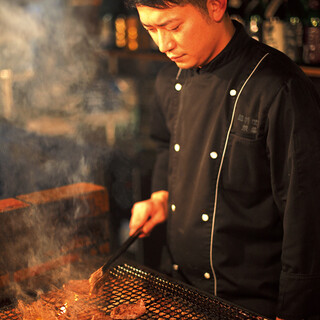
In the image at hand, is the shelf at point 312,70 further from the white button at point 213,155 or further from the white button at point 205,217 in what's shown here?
the white button at point 205,217

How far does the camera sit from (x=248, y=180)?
75.4 inches

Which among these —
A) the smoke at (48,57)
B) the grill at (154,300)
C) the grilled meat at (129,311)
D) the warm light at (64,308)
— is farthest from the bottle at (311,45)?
the smoke at (48,57)

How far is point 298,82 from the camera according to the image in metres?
1.77

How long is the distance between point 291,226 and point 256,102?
489mm

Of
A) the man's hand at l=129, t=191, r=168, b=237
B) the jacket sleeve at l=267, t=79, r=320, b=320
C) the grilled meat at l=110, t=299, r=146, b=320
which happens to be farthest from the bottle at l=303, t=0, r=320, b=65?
the grilled meat at l=110, t=299, r=146, b=320

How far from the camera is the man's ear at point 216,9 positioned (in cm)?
178

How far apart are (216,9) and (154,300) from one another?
3.55ft

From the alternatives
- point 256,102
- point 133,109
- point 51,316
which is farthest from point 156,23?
→ point 133,109

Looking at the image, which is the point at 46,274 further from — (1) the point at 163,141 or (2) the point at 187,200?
(1) the point at 163,141

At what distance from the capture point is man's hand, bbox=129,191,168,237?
2250mm

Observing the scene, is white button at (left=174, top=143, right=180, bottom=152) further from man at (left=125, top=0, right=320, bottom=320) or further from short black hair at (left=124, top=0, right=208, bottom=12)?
short black hair at (left=124, top=0, right=208, bottom=12)

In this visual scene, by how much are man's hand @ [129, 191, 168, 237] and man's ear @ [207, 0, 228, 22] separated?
0.94m

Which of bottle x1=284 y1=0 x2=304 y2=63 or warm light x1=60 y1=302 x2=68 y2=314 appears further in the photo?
bottle x1=284 y1=0 x2=304 y2=63

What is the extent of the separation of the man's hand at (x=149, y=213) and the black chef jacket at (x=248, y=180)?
94 millimetres
